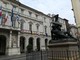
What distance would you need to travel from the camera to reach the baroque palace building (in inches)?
1109

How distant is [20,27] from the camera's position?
3303cm

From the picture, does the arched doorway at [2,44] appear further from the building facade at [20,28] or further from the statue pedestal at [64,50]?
the statue pedestal at [64,50]

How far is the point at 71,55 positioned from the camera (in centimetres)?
923

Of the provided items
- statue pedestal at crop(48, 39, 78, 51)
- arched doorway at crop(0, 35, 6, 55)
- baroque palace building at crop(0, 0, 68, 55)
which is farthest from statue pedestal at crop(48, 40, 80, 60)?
arched doorway at crop(0, 35, 6, 55)

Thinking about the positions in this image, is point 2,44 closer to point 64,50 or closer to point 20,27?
point 20,27

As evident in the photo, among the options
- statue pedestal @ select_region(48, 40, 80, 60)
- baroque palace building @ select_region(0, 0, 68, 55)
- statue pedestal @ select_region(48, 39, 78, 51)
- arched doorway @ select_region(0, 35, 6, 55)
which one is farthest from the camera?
arched doorway @ select_region(0, 35, 6, 55)

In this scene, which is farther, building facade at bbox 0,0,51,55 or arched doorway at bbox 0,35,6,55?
arched doorway at bbox 0,35,6,55

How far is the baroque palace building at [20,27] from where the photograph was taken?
92.4ft

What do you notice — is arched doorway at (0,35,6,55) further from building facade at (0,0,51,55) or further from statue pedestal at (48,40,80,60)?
statue pedestal at (48,40,80,60)

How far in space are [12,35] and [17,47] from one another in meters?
2.98

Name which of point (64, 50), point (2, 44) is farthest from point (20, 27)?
point (64, 50)

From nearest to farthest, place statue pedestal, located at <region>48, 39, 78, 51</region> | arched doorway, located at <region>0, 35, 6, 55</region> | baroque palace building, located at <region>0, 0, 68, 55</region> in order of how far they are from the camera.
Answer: statue pedestal, located at <region>48, 39, 78, 51</region>, baroque palace building, located at <region>0, 0, 68, 55</region>, arched doorway, located at <region>0, 35, 6, 55</region>

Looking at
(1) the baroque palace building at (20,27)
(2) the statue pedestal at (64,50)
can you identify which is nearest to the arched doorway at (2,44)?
(1) the baroque palace building at (20,27)

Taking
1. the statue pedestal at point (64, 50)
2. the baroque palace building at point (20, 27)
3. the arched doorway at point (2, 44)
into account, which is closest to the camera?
the statue pedestal at point (64, 50)
